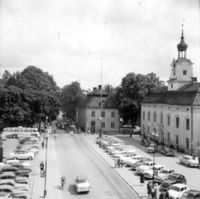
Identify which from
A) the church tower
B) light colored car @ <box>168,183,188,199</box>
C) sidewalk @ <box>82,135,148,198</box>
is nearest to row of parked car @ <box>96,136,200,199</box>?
light colored car @ <box>168,183,188,199</box>

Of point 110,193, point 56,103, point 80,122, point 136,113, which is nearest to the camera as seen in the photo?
point 110,193

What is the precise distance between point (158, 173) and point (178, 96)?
2554 centimetres

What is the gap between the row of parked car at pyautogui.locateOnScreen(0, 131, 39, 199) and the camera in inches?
1136

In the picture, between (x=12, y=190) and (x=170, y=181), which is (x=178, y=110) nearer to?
(x=170, y=181)

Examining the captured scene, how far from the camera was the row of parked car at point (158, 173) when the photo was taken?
30.2 meters

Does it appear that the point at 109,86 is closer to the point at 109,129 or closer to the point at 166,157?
the point at 109,129

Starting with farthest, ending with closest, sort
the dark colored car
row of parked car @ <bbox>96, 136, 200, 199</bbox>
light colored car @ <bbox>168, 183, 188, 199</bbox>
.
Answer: the dark colored car < row of parked car @ <bbox>96, 136, 200, 199</bbox> < light colored car @ <bbox>168, 183, 188, 199</bbox>

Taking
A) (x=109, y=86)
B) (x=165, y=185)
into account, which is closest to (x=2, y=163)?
(x=165, y=185)

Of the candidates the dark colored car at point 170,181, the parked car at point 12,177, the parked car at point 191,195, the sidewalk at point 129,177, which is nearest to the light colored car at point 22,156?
the sidewalk at point 129,177

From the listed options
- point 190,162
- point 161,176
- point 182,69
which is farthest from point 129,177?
point 182,69

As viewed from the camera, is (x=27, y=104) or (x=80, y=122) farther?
(x=80, y=122)

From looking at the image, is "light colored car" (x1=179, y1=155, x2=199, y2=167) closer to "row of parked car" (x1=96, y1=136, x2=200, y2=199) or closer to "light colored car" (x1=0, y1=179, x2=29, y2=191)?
"row of parked car" (x1=96, y1=136, x2=200, y2=199)

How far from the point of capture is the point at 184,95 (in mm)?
58344

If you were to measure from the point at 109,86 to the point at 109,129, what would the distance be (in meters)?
36.7
